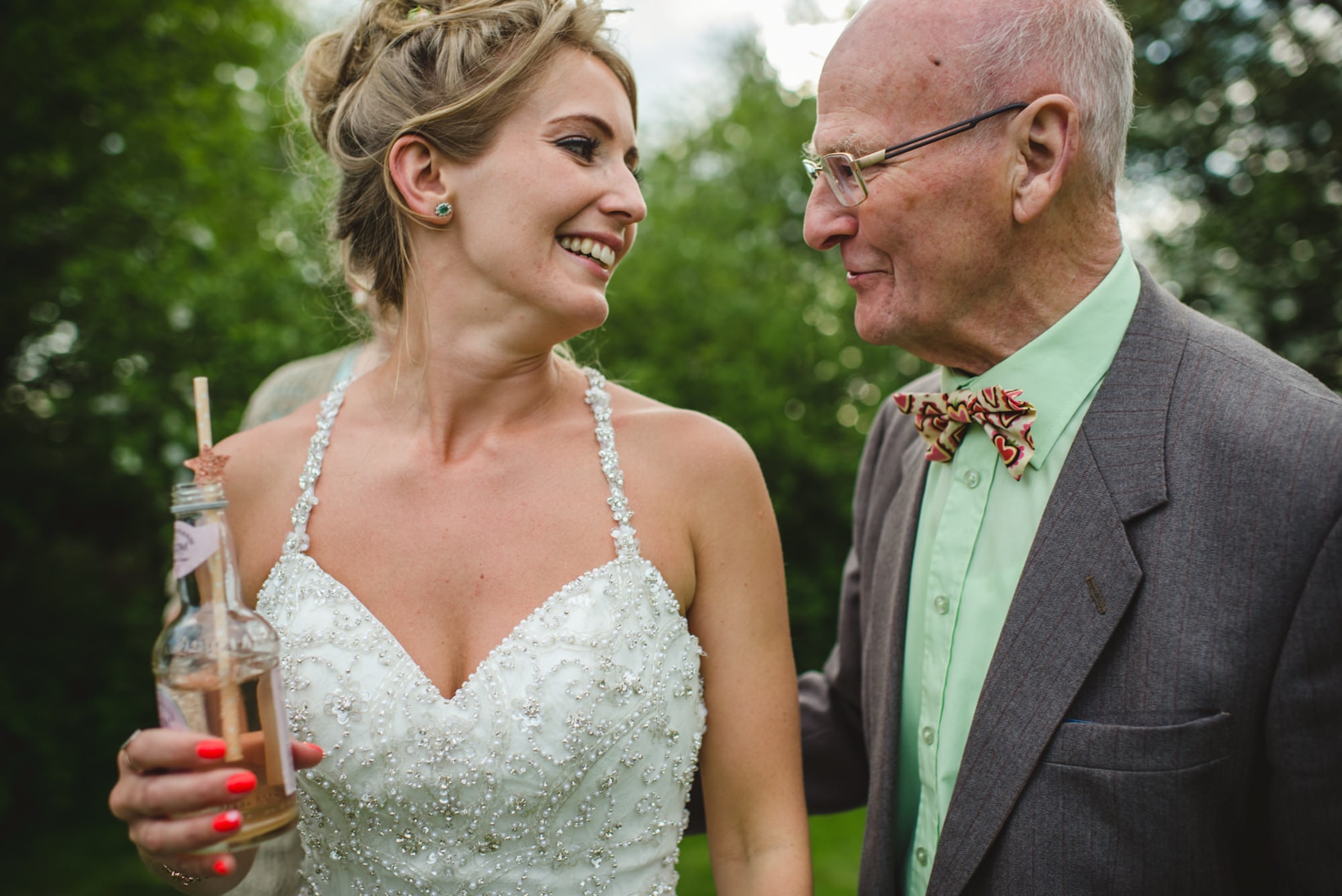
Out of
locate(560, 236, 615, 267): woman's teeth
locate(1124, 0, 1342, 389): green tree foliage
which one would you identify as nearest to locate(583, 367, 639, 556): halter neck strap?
locate(560, 236, 615, 267): woman's teeth

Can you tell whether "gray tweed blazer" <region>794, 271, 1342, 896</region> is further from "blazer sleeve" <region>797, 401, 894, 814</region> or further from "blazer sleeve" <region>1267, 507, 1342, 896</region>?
"blazer sleeve" <region>797, 401, 894, 814</region>

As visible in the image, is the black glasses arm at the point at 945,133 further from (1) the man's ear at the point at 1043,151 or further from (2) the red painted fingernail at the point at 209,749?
(2) the red painted fingernail at the point at 209,749

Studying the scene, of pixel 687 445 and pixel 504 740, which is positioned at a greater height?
pixel 687 445

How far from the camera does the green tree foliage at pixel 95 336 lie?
21.3 ft

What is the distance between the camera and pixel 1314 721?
1.81 m

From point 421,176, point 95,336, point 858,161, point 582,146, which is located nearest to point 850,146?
point 858,161

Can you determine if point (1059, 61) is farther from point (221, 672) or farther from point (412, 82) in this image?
point (221, 672)

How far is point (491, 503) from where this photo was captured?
2588 millimetres

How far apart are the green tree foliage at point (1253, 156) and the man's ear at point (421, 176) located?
261 inches

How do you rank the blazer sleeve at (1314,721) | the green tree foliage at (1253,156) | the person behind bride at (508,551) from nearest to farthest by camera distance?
the blazer sleeve at (1314,721)
the person behind bride at (508,551)
the green tree foliage at (1253,156)

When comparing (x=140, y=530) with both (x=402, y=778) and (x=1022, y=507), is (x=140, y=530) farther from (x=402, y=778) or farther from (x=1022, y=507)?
(x=1022, y=507)

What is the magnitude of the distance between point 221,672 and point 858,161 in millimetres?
1771

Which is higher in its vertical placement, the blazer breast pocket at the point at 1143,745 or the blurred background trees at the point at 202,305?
the blurred background trees at the point at 202,305

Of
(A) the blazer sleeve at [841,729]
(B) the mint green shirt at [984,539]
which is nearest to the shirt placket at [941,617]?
(B) the mint green shirt at [984,539]
